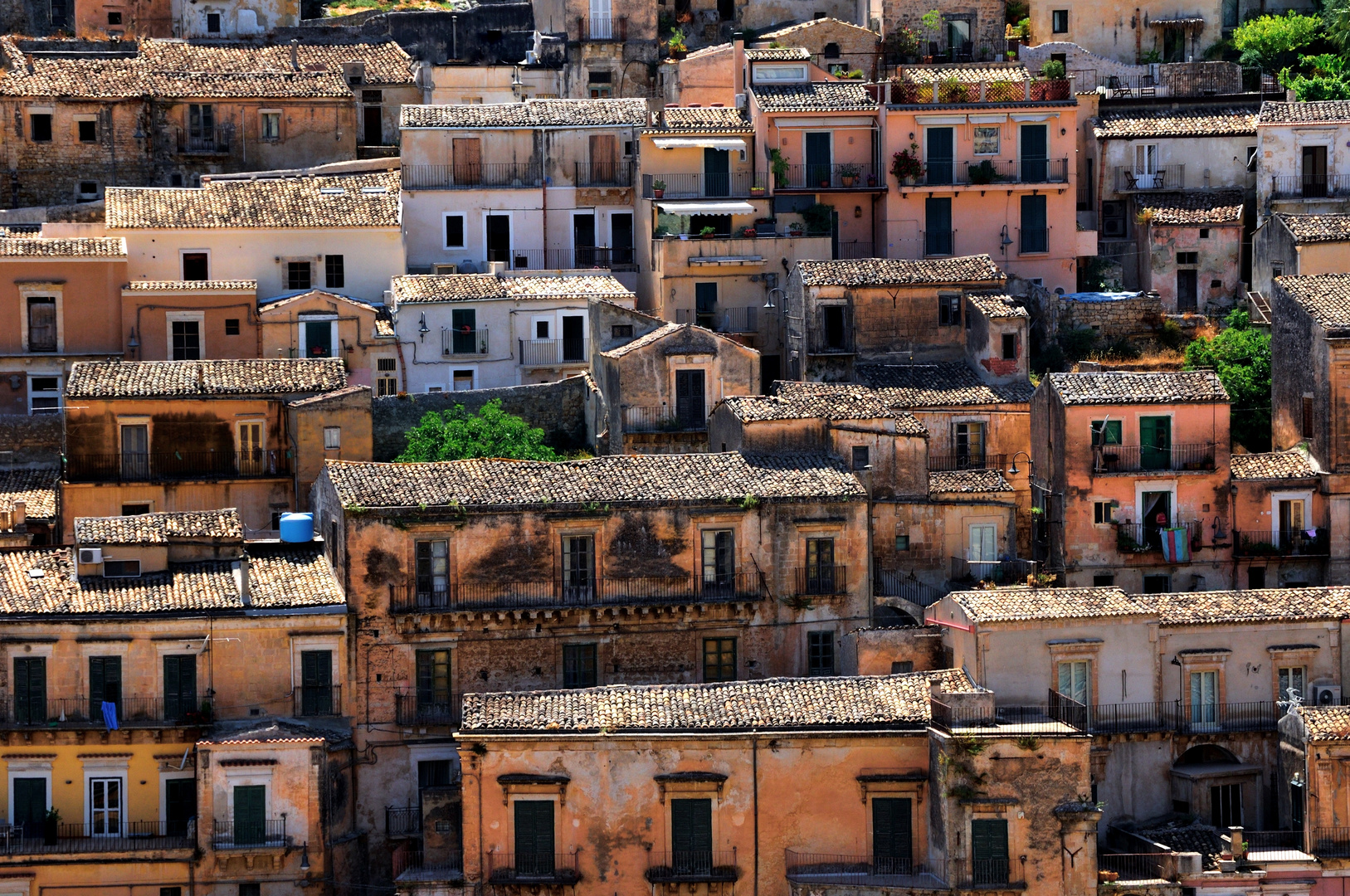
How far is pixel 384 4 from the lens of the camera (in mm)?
100500

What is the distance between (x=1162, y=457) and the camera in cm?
6756

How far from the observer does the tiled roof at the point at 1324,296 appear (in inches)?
2665

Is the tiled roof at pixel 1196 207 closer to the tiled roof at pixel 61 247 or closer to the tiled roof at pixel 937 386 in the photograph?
the tiled roof at pixel 937 386

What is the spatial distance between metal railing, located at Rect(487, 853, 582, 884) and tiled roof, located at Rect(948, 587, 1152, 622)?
10867 mm

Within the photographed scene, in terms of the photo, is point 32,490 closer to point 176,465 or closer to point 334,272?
point 176,465

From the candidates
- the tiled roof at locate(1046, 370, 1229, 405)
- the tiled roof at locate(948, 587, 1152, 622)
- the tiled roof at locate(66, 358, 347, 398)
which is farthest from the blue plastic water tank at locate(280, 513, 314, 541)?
the tiled roof at locate(1046, 370, 1229, 405)

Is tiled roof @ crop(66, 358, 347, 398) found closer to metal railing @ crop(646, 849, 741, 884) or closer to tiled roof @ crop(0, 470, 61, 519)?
tiled roof @ crop(0, 470, 61, 519)

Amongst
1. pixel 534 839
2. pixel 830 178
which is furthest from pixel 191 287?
pixel 534 839

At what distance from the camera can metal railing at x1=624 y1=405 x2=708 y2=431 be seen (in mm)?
69688

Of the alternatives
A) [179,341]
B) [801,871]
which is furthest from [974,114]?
[801,871]

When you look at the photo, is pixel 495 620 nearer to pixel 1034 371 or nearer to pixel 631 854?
pixel 631 854

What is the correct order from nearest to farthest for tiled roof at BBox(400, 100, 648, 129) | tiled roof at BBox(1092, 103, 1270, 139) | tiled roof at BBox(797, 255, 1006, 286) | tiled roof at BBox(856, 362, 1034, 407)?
tiled roof at BBox(856, 362, 1034, 407), tiled roof at BBox(797, 255, 1006, 286), tiled roof at BBox(400, 100, 648, 129), tiled roof at BBox(1092, 103, 1270, 139)

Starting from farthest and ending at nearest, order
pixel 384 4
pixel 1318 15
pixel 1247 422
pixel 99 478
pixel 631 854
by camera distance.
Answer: pixel 384 4, pixel 1318 15, pixel 1247 422, pixel 99 478, pixel 631 854

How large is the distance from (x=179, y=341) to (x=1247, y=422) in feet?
98.4
